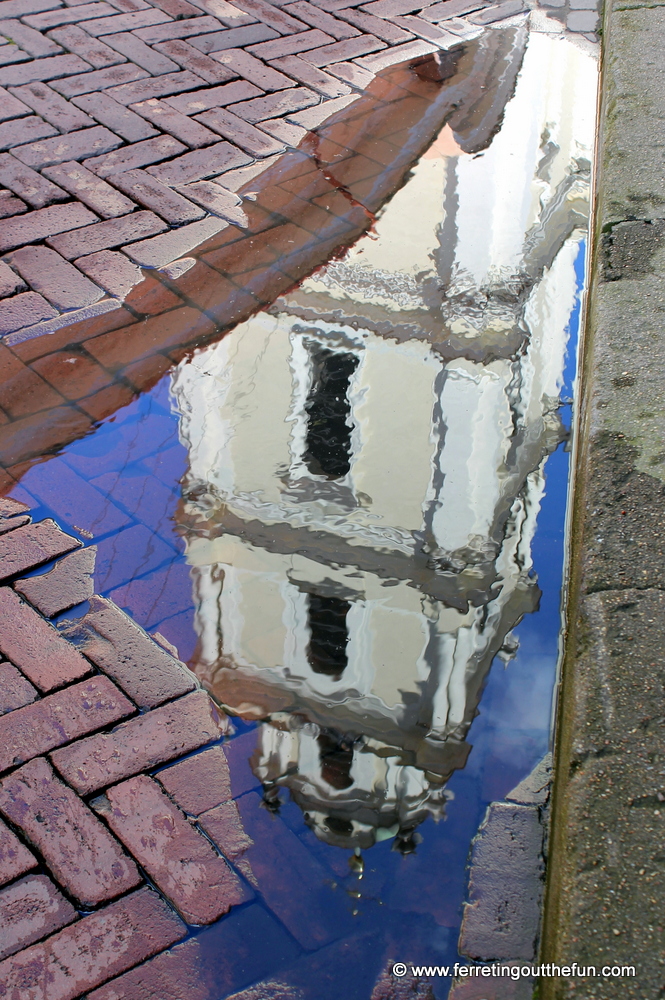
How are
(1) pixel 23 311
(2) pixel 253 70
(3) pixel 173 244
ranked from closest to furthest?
(1) pixel 23 311 < (3) pixel 173 244 < (2) pixel 253 70

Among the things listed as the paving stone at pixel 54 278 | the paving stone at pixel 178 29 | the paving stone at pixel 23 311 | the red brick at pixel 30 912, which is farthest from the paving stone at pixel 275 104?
the red brick at pixel 30 912

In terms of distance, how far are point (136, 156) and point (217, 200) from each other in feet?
1.61

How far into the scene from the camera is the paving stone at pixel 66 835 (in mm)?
1602

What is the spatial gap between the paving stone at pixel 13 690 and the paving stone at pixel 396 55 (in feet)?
12.2

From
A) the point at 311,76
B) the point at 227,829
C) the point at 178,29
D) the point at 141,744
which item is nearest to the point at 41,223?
the point at 311,76

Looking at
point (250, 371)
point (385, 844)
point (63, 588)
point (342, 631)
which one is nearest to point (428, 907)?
point (385, 844)

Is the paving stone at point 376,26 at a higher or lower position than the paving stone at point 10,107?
higher

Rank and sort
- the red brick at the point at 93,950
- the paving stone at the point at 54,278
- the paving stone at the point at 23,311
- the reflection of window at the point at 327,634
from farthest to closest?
1. the paving stone at the point at 54,278
2. the paving stone at the point at 23,311
3. the reflection of window at the point at 327,634
4. the red brick at the point at 93,950

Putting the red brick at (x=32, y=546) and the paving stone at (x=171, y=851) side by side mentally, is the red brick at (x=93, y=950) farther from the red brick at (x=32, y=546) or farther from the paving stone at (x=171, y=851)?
the red brick at (x=32, y=546)

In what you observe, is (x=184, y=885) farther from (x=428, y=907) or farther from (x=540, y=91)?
(x=540, y=91)

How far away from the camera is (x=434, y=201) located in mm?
3551

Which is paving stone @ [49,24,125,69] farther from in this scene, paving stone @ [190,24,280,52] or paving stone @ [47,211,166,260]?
paving stone @ [47,211,166,260]

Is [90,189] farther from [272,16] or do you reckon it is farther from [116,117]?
[272,16]

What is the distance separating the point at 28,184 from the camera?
Result: 339 cm
